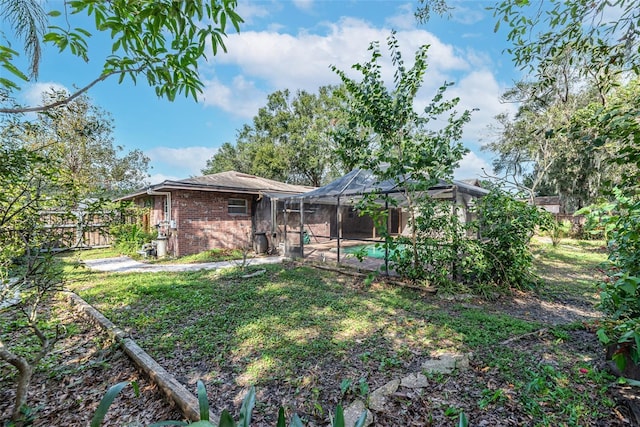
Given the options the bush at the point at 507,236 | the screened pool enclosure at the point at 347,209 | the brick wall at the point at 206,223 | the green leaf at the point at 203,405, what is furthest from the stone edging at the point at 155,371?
the brick wall at the point at 206,223

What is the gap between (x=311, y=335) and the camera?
3.60m

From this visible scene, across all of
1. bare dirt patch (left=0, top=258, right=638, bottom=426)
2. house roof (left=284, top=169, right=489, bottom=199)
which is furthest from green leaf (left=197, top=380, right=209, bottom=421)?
house roof (left=284, top=169, right=489, bottom=199)

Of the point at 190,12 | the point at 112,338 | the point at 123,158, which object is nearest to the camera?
the point at 190,12

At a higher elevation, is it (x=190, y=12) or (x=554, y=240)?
(x=190, y=12)

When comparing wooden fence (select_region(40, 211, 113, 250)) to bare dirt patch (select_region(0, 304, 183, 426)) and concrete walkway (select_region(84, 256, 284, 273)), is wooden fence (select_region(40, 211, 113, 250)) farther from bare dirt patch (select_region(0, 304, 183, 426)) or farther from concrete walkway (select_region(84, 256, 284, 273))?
concrete walkway (select_region(84, 256, 284, 273))

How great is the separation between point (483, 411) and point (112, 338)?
3867 millimetres

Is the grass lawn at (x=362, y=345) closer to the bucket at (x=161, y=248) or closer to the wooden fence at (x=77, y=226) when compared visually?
the wooden fence at (x=77, y=226)

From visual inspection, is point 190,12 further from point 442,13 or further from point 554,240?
point 554,240

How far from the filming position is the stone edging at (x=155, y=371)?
2098 millimetres

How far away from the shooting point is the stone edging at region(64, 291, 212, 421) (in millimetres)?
2098

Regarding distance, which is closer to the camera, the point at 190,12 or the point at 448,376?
the point at 190,12

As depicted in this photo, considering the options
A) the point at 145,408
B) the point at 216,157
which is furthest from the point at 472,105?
the point at 216,157

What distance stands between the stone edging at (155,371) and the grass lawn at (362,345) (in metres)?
0.17

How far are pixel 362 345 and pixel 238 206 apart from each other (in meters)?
9.44
